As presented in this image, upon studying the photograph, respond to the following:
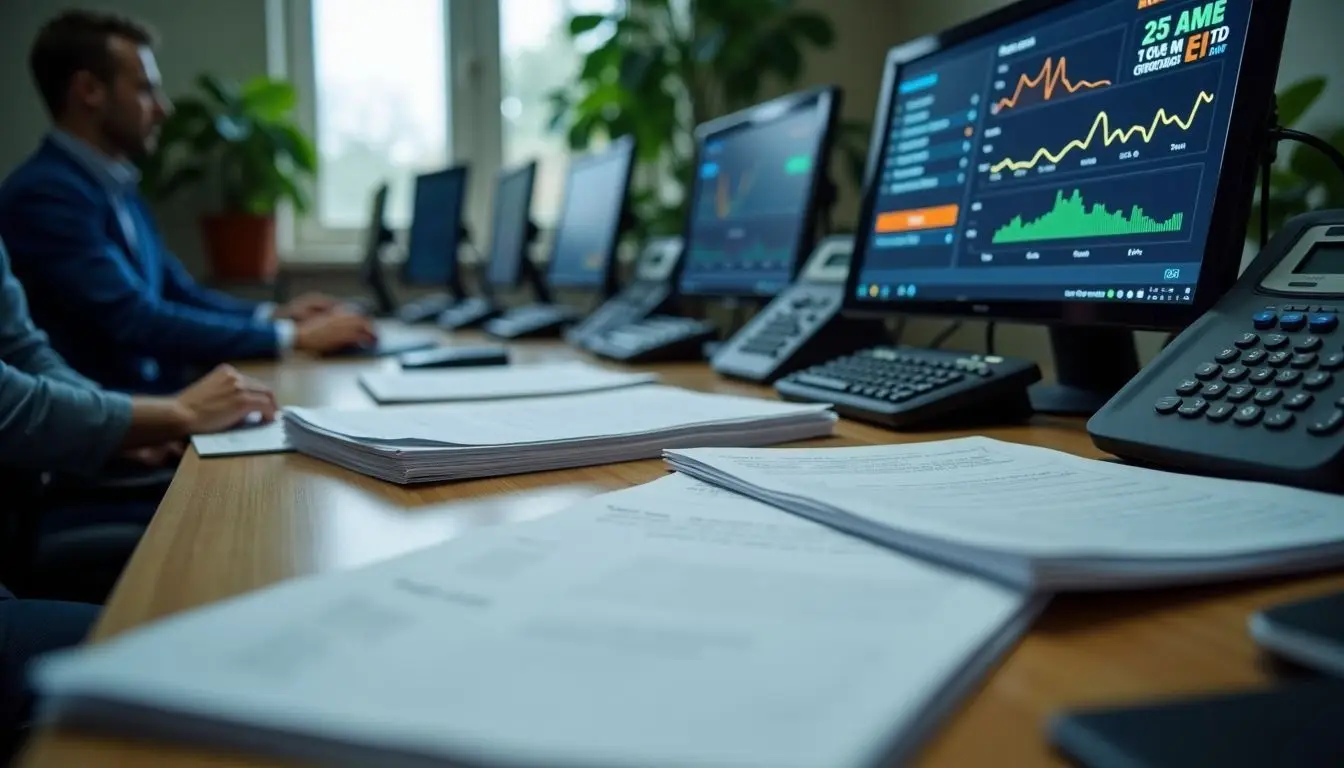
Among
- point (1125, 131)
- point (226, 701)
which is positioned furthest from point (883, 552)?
point (1125, 131)

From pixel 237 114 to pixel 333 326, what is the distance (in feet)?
5.26

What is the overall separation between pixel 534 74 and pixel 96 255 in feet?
7.34

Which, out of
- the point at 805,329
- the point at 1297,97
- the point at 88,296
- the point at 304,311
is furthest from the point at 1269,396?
the point at 304,311

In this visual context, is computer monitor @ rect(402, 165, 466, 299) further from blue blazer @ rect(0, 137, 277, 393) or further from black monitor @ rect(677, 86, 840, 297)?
black monitor @ rect(677, 86, 840, 297)

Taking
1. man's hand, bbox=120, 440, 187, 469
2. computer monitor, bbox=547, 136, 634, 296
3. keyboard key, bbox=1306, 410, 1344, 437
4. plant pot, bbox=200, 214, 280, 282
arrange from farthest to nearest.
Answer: plant pot, bbox=200, 214, 280, 282 < computer monitor, bbox=547, 136, 634, 296 < man's hand, bbox=120, 440, 187, 469 < keyboard key, bbox=1306, 410, 1344, 437

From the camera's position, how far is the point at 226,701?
0.30m

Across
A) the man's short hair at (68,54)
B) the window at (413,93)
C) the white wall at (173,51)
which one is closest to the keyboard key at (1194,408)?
the man's short hair at (68,54)

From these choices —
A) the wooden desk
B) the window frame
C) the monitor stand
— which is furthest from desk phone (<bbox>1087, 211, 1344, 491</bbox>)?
the window frame

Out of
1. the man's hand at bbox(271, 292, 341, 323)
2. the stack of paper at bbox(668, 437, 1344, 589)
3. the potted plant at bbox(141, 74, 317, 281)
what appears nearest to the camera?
the stack of paper at bbox(668, 437, 1344, 589)

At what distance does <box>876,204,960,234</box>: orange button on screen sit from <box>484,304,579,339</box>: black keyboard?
126 centimetres

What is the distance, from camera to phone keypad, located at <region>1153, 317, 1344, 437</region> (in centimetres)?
60

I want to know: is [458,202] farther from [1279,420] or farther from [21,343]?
[1279,420]

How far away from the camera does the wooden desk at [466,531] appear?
31 centimetres

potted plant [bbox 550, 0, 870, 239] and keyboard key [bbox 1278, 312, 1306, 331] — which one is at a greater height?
potted plant [bbox 550, 0, 870, 239]
